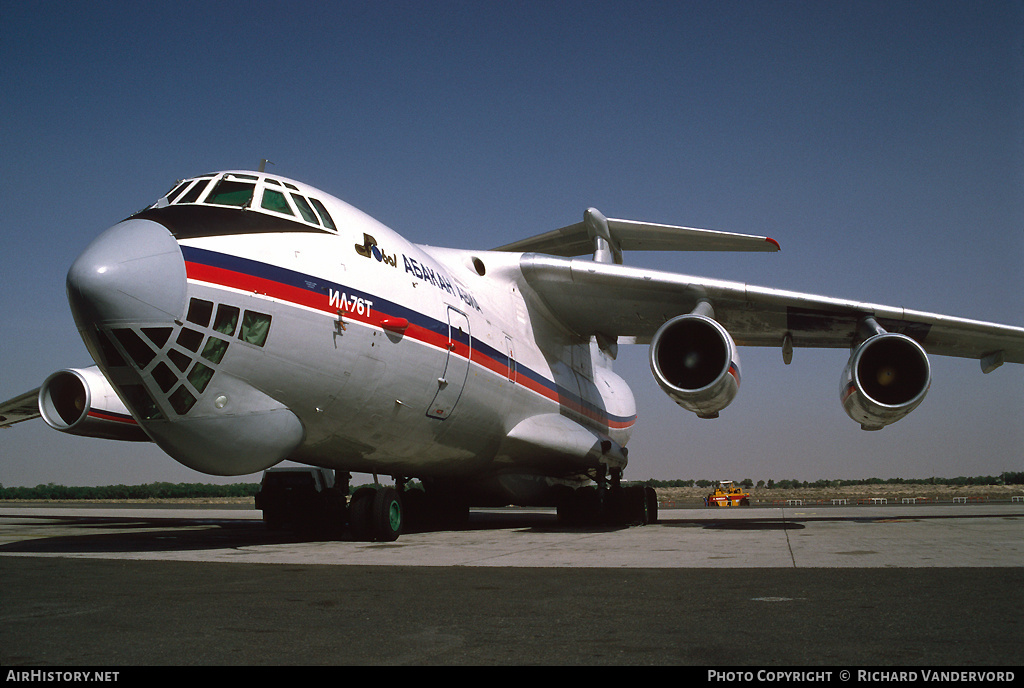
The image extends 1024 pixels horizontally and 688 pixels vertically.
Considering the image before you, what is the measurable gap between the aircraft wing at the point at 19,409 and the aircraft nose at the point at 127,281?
8.22 m

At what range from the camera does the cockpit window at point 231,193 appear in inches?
265

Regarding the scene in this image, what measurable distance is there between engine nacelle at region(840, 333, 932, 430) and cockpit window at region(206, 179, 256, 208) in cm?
688

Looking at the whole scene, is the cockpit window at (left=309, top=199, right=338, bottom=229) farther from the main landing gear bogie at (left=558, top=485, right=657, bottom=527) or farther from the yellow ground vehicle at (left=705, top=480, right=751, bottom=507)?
the yellow ground vehicle at (left=705, top=480, right=751, bottom=507)

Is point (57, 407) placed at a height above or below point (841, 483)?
above

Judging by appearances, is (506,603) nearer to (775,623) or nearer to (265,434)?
(775,623)

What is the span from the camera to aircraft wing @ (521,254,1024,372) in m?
10.2

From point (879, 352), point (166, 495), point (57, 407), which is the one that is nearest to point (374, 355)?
point (57, 407)

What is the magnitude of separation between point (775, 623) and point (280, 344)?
4427 mm

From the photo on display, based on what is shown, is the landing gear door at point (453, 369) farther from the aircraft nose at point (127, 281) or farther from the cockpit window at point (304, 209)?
the aircraft nose at point (127, 281)

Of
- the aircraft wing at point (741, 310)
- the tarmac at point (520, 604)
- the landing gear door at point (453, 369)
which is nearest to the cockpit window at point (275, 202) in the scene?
the landing gear door at point (453, 369)

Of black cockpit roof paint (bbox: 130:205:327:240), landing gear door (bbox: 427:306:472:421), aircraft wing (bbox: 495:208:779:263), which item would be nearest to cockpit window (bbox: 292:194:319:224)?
black cockpit roof paint (bbox: 130:205:327:240)

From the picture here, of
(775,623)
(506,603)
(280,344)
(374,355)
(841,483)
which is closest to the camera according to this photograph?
(775,623)

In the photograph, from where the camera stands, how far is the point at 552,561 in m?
6.45

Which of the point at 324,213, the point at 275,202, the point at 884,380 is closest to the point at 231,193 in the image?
the point at 275,202
